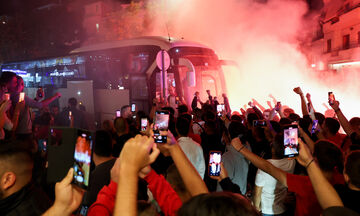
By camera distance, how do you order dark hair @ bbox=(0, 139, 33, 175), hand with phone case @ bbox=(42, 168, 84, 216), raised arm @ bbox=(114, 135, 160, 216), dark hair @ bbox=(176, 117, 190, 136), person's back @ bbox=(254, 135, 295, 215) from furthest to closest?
dark hair @ bbox=(176, 117, 190, 136)
person's back @ bbox=(254, 135, 295, 215)
dark hair @ bbox=(0, 139, 33, 175)
hand with phone case @ bbox=(42, 168, 84, 216)
raised arm @ bbox=(114, 135, 160, 216)

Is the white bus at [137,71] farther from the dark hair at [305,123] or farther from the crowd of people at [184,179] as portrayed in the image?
the crowd of people at [184,179]

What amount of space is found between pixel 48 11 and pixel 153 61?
826 inches

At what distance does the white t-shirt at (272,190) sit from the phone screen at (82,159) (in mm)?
2182

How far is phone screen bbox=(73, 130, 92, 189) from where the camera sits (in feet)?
5.81

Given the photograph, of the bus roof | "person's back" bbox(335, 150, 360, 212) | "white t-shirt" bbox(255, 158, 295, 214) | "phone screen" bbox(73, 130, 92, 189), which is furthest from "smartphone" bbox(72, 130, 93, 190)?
the bus roof

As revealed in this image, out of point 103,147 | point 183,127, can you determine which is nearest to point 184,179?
point 103,147

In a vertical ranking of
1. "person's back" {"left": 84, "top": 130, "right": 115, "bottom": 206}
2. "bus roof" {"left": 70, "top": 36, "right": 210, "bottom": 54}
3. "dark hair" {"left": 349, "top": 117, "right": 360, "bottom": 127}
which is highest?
"bus roof" {"left": 70, "top": 36, "right": 210, "bottom": 54}

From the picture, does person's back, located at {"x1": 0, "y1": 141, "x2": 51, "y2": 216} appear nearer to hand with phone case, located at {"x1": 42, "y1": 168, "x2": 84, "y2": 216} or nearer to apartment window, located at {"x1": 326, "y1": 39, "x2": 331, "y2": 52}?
hand with phone case, located at {"x1": 42, "y1": 168, "x2": 84, "y2": 216}

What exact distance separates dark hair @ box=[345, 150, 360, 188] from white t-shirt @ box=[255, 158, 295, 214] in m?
1.11

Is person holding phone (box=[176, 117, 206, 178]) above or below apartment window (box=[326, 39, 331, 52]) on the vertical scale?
below

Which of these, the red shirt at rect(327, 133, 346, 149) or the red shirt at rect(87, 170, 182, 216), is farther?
the red shirt at rect(327, 133, 346, 149)

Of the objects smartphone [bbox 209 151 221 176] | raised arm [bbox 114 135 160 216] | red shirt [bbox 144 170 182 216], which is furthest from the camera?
smartphone [bbox 209 151 221 176]

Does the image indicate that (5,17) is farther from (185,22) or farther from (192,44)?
(192,44)

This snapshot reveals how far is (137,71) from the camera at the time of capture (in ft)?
38.7
